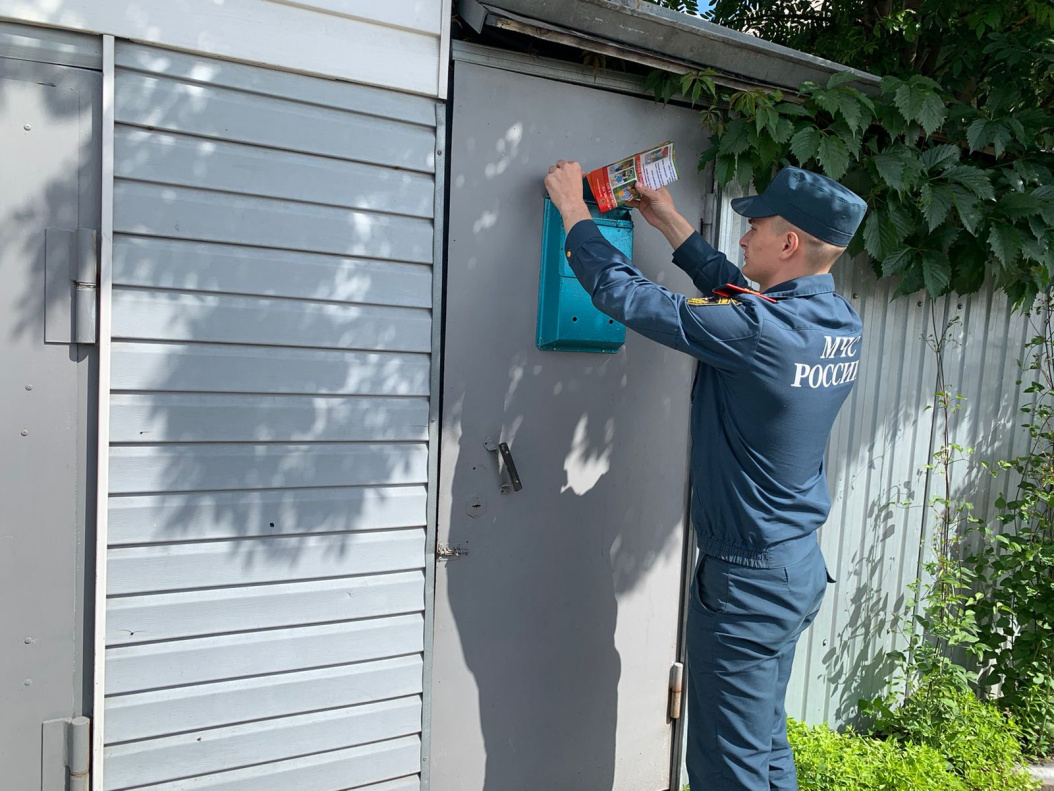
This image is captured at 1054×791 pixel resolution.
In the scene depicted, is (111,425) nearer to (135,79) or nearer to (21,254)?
(21,254)

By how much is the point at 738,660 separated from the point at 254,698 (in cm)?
151

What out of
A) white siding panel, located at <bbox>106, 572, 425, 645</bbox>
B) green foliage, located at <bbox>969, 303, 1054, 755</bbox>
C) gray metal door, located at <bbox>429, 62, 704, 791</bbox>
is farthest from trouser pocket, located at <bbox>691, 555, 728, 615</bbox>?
green foliage, located at <bbox>969, 303, 1054, 755</bbox>

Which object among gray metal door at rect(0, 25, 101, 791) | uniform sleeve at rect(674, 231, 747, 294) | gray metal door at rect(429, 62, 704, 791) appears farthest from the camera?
uniform sleeve at rect(674, 231, 747, 294)

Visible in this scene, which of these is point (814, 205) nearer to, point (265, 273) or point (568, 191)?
point (568, 191)

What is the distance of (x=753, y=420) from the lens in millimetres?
2498

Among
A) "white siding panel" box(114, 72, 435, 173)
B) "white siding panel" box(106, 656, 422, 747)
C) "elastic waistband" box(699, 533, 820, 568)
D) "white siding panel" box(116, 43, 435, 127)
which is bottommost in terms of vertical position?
"white siding panel" box(106, 656, 422, 747)

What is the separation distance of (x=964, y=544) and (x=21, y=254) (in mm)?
4356

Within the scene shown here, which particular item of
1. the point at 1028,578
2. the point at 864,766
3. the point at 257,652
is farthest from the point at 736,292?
the point at 1028,578

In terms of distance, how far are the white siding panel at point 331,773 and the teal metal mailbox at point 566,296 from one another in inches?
57.6

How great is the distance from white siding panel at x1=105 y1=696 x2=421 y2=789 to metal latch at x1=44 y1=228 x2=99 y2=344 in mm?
1190

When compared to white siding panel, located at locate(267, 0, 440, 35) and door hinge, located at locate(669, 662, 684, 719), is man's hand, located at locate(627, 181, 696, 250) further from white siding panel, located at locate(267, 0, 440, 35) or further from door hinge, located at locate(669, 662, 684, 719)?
door hinge, located at locate(669, 662, 684, 719)

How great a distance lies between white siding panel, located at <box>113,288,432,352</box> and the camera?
85.2 inches

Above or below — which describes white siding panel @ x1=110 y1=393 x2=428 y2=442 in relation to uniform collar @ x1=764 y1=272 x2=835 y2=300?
below

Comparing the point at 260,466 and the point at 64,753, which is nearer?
the point at 64,753
